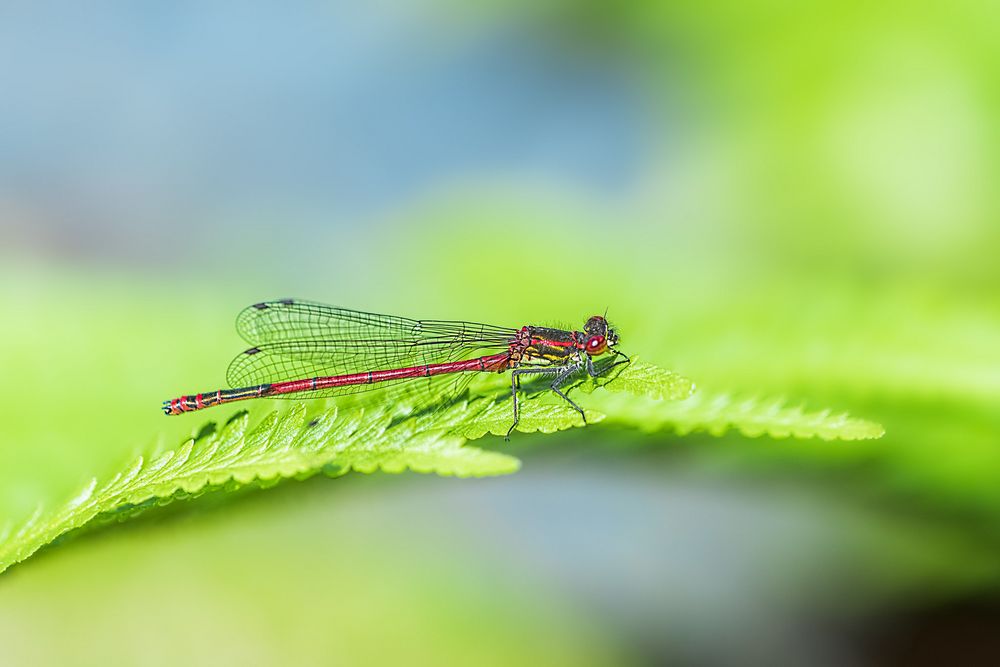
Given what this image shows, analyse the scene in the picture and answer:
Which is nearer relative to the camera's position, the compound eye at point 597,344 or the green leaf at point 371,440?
the green leaf at point 371,440

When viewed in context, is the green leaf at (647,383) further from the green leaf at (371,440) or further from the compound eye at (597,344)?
the compound eye at (597,344)

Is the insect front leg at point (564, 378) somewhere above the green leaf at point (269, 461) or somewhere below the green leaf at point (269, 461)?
above

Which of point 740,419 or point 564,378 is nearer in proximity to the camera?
point 740,419

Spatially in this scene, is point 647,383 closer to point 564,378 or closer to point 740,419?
point 740,419

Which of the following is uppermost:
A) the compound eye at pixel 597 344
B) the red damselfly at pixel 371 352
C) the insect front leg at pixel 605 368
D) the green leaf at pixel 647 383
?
the red damselfly at pixel 371 352

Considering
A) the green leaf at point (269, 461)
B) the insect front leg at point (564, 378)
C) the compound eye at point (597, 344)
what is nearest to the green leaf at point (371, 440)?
the green leaf at point (269, 461)

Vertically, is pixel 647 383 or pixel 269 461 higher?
pixel 647 383

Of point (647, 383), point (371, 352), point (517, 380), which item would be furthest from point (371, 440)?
point (371, 352)
